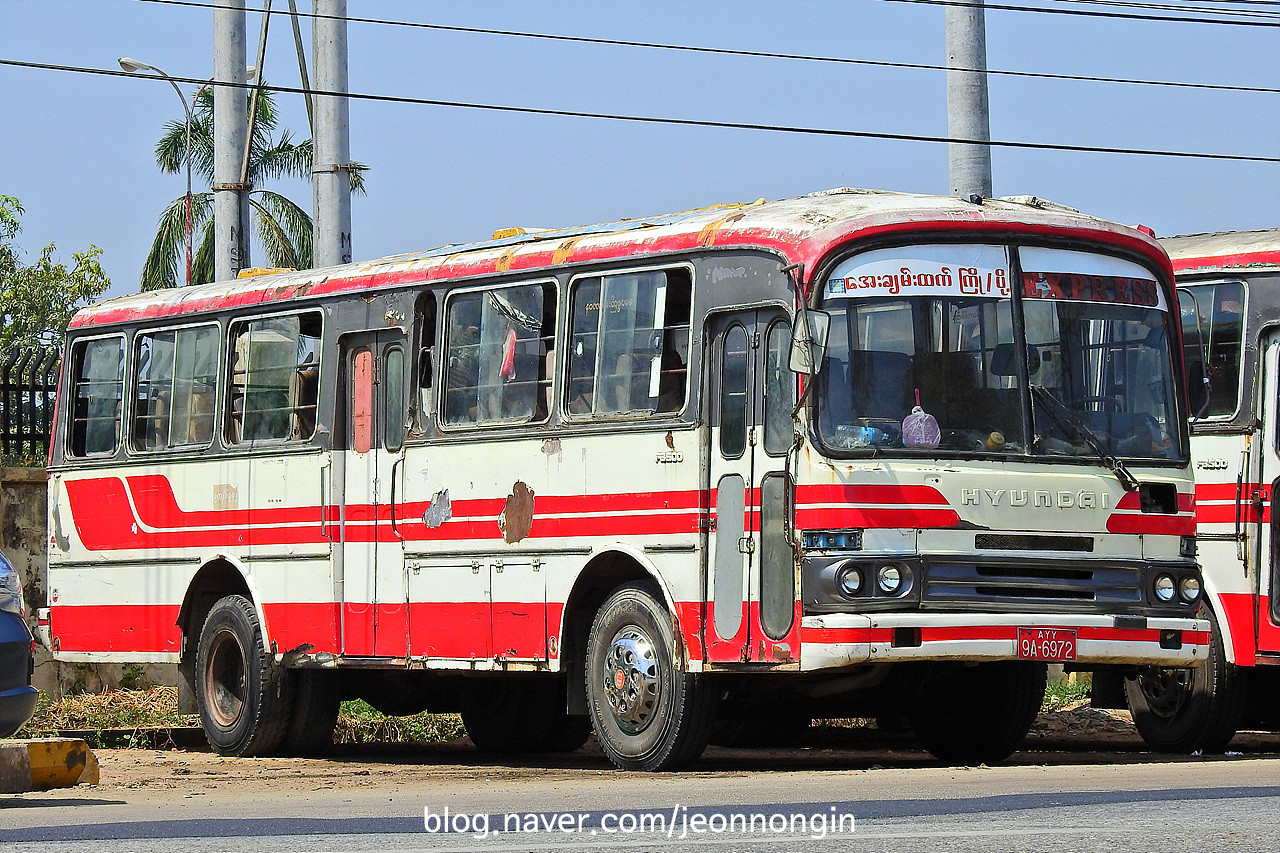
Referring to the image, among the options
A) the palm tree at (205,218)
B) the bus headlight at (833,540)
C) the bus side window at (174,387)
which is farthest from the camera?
the palm tree at (205,218)

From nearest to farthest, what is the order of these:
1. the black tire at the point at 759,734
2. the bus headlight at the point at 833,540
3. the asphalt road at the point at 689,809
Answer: the asphalt road at the point at 689,809, the bus headlight at the point at 833,540, the black tire at the point at 759,734

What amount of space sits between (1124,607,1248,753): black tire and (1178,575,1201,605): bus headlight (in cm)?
176

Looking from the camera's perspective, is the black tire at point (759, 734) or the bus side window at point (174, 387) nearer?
the bus side window at point (174, 387)

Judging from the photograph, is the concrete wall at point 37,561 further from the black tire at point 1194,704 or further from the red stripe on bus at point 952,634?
the red stripe on bus at point 952,634

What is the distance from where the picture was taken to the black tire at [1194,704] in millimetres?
14195

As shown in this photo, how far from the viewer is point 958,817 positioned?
8.56 metres

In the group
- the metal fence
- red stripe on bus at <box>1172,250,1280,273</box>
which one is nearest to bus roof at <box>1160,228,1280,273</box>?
red stripe on bus at <box>1172,250,1280,273</box>

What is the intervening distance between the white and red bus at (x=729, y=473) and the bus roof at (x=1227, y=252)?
5.83ft

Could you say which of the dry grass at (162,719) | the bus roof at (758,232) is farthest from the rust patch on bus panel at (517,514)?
the dry grass at (162,719)

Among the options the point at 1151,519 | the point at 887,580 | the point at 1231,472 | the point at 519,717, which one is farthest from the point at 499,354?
the point at 1231,472

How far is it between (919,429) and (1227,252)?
3701mm

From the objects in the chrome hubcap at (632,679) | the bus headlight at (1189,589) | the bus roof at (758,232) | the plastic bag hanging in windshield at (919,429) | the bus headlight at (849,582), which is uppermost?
the bus roof at (758,232)

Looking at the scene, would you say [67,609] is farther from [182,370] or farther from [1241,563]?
[1241,563]

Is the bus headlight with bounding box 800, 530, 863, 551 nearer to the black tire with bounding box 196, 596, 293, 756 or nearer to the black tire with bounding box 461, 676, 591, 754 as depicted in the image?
the black tire with bounding box 461, 676, 591, 754
